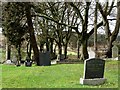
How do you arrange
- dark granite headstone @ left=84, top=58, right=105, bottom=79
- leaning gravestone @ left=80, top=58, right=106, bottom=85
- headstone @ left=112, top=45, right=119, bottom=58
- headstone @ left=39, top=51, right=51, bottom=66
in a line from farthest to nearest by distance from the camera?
headstone @ left=112, top=45, right=119, bottom=58
headstone @ left=39, top=51, right=51, bottom=66
dark granite headstone @ left=84, top=58, right=105, bottom=79
leaning gravestone @ left=80, top=58, right=106, bottom=85

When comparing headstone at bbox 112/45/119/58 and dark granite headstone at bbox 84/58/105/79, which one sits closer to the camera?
dark granite headstone at bbox 84/58/105/79

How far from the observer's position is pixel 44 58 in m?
18.9


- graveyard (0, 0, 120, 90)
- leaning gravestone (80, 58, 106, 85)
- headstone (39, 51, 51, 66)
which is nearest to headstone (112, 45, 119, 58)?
graveyard (0, 0, 120, 90)

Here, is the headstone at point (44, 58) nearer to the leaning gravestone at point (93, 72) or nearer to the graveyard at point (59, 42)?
the graveyard at point (59, 42)

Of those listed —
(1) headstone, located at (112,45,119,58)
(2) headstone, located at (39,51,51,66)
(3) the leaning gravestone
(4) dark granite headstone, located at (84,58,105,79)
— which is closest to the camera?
(3) the leaning gravestone

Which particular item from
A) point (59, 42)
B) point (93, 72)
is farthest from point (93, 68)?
point (59, 42)

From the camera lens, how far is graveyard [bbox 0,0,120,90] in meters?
10.3

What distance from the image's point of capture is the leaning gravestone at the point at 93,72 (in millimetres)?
10055

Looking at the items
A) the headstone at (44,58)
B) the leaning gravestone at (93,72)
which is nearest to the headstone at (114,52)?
the headstone at (44,58)

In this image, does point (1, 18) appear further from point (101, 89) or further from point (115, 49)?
point (101, 89)

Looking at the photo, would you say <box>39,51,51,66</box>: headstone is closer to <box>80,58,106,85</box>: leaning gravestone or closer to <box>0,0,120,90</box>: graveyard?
<box>0,0,120,90</box>: graveyard

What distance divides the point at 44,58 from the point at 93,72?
29.0 feet

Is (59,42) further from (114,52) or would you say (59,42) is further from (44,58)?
(44,58)

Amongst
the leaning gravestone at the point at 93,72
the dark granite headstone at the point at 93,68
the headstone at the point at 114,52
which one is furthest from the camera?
the headstone at the point at 114,52
